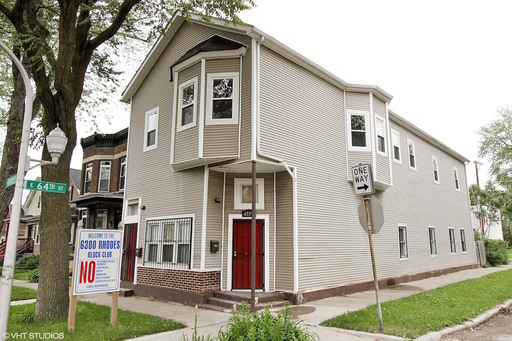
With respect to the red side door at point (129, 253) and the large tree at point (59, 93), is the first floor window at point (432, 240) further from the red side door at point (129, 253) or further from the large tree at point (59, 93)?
the large tree at point (59, 93)

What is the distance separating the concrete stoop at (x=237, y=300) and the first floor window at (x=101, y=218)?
1330cm

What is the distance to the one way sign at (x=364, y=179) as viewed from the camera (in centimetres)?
740

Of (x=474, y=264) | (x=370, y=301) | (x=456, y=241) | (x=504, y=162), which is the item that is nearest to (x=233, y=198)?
(x=370, y=301)

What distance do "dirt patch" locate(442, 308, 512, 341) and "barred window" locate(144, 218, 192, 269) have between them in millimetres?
7113

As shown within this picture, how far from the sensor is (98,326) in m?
7.58

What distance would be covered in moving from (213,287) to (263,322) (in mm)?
5917

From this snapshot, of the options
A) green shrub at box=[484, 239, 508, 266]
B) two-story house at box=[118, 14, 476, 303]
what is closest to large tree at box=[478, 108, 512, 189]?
green shrub at box=[484, 239, 508, 266]

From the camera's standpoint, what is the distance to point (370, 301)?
1088 cm

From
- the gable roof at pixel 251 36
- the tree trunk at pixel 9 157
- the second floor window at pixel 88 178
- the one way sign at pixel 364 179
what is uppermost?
the gable roof at pixel 251 36

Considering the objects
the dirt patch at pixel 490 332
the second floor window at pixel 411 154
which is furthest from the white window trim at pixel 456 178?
the dirt patch at pixel 490 332

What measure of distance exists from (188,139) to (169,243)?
3.48m

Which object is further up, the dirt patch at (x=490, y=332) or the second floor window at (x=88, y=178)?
the second floor window at (x=88, y=178)

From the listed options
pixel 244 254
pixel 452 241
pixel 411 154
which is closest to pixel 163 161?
pixel 244 254
